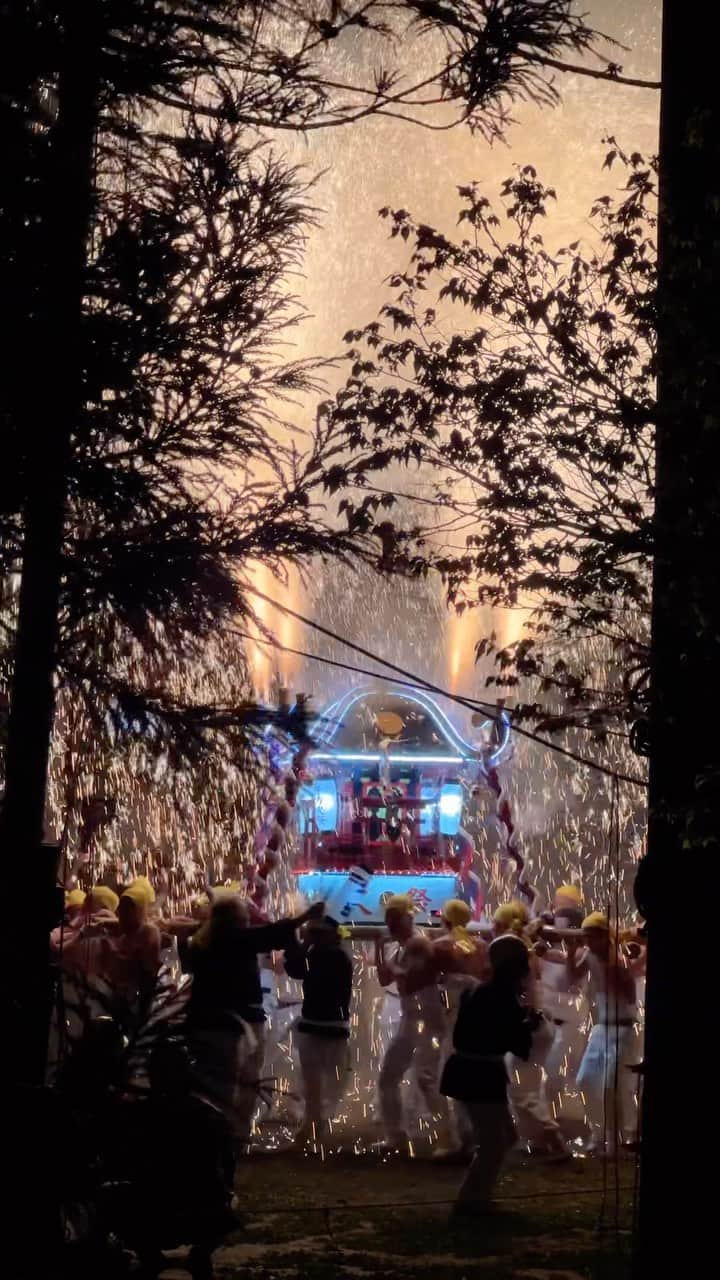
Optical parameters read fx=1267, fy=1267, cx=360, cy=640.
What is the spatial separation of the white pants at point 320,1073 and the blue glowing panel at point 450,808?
10909 mm

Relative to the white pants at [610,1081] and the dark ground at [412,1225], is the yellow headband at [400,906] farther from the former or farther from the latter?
the dark ground at [412,1225]

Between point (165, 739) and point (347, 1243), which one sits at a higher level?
point (165, 739)

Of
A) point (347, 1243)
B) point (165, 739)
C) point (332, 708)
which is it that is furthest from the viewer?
point (332, 708)

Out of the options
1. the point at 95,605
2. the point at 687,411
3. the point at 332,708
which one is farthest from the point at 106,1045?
the point at 332,708

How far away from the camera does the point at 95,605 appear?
6199 mm

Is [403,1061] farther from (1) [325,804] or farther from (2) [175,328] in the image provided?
(1) [325,804]

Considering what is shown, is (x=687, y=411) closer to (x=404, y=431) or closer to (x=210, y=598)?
(x=210, y=598)

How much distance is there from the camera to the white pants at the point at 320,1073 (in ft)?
27.9

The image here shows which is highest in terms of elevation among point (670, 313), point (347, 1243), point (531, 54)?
point (531, 54)

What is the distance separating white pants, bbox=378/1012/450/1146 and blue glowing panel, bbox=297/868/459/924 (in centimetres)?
883

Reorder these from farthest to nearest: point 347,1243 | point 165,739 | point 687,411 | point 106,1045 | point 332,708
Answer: point 332,708 → point 347,1243 → point 165,739 → point 687,411 → point 106,1045

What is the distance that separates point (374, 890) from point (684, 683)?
13582 millimetres

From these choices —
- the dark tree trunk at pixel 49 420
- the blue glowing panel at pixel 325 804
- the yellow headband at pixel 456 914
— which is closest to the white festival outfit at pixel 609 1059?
the yellow headband at pixel 456 914

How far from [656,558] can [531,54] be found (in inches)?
106
